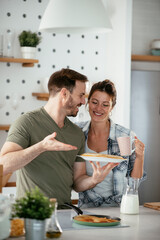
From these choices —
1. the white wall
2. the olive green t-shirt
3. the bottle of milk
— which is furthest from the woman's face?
the white wall

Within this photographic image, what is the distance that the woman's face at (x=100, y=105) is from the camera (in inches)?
119

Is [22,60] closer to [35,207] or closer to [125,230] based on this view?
[125,230]

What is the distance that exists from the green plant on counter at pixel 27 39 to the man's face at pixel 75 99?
1957 mm

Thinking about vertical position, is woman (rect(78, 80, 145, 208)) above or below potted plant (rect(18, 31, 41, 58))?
below

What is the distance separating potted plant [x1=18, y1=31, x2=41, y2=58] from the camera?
471 cm

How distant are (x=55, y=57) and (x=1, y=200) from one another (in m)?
3.56

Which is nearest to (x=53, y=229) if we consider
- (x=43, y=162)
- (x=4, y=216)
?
(x=4, y=216)

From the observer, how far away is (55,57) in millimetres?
5055

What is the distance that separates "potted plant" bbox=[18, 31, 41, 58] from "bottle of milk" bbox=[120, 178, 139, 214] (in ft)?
8.44

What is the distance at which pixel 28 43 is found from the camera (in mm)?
4723

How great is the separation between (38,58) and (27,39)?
33 cm

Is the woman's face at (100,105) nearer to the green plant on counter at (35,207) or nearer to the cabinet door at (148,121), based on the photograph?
the green plant on counter at (35,207)

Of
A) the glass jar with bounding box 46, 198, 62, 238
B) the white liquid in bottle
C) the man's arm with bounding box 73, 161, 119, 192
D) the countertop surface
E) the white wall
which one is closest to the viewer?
the glass jar with bounding box 46, 198, 62, 238

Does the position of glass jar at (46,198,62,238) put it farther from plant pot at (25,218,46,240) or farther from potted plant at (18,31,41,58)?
potted plant at (18,31,41,58)
